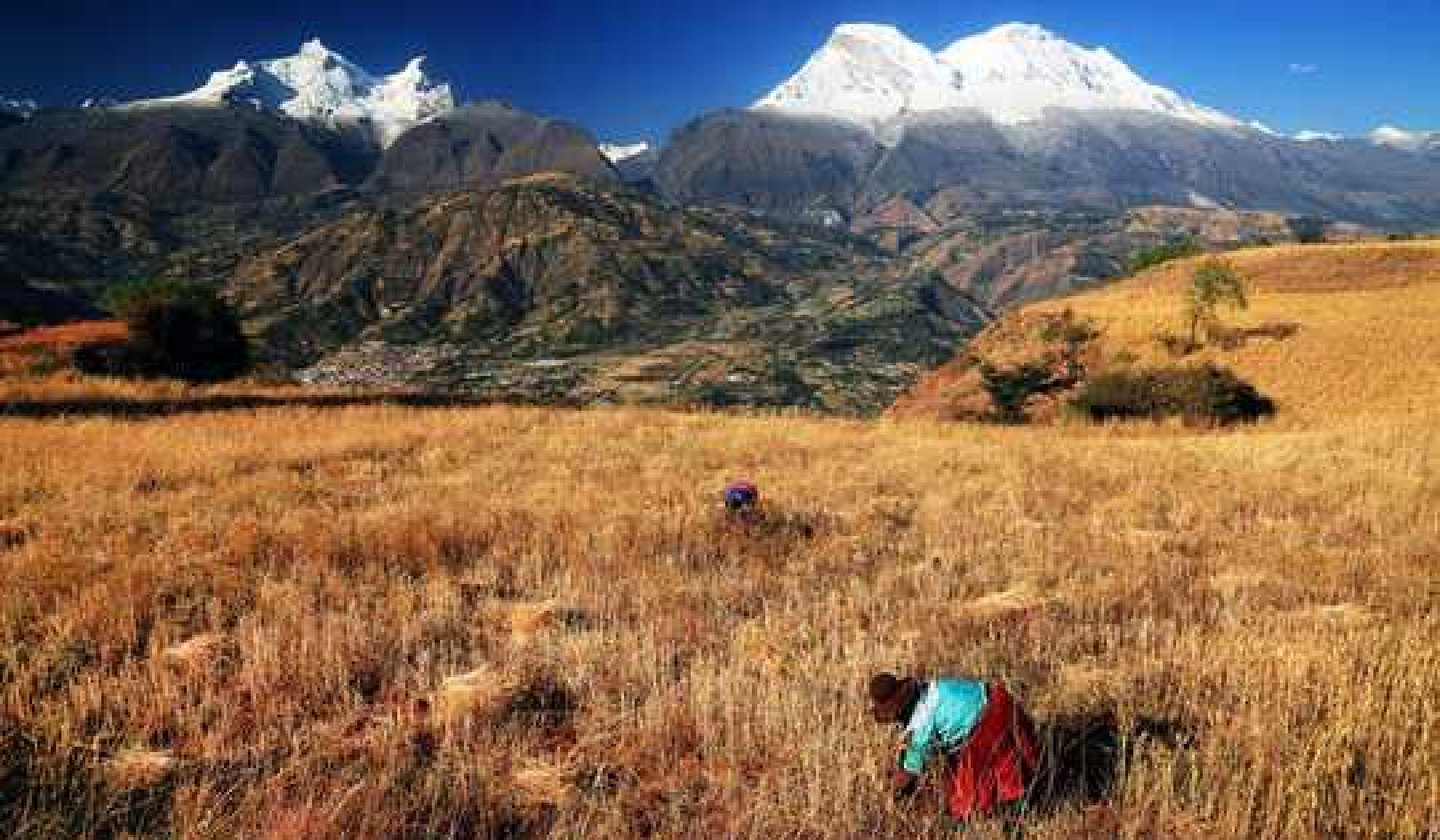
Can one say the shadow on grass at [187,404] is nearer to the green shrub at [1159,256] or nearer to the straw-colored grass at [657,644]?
the straw-colored grass at [657,644]

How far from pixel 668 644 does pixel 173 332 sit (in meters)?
49.1

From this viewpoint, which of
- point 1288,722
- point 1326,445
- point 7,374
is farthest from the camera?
point 7,374

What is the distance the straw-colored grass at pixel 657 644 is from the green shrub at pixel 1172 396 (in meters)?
49.0

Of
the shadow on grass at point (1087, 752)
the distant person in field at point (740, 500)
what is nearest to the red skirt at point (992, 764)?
the shadow on grass at point (1087, 752)

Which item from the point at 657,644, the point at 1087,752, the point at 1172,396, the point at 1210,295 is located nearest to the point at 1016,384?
the point at 1210,295

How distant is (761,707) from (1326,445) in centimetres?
2320

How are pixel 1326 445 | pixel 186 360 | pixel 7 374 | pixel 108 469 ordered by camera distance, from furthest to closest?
pixel 186 360
pixel 7 374
pixel 1326 445
pixel 108 469

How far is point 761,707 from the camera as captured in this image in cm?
758

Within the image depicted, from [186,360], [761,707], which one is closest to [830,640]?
[761,707]

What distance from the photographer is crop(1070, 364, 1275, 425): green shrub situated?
6512 centimetres

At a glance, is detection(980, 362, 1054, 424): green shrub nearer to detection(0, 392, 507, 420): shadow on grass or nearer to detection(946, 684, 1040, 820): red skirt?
detection(0, 392, 507, 420): shadow on grass

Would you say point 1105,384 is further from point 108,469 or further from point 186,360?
point 108,469

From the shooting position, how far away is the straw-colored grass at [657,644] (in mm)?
6383

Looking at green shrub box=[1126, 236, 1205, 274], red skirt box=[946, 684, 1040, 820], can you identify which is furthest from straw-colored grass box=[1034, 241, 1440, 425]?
green shrub box=[1126, 236, 1205, 274]
